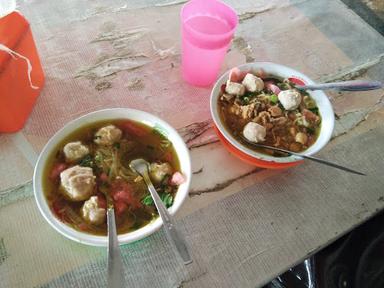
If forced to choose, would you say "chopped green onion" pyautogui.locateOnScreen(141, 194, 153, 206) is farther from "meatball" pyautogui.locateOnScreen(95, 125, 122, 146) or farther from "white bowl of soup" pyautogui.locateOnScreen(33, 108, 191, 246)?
"meatball" pyautogui.locateOnScreen(95, 125, 122, 146)

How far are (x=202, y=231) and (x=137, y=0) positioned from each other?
918 millimetres

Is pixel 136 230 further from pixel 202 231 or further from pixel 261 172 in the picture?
pixel 261 172

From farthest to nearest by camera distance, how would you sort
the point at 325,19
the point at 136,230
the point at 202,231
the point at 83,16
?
the point at 325,19
the point at 83,16
the point at 202,231
the point at 136,230

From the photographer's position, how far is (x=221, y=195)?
94 cm

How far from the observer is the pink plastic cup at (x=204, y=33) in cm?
104

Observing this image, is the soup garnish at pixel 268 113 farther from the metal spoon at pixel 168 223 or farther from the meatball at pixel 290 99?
the metal spoon at pixel 168 223

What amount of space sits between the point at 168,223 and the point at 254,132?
34 centimetres

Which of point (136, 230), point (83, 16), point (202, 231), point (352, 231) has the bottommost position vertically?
point (352, 231)

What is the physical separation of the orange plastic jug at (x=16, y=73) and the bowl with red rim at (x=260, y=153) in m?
0.50

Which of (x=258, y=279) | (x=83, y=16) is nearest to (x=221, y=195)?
(x=258, y=279)

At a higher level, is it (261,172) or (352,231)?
(261,172)

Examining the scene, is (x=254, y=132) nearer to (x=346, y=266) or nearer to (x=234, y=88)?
(x=234, y=88)

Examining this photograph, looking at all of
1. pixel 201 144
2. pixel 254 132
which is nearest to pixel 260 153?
pixel 254 132

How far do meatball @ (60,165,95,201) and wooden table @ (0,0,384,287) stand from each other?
12 centimetres
